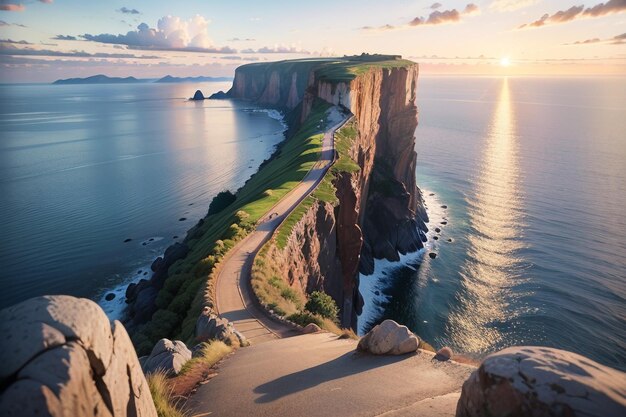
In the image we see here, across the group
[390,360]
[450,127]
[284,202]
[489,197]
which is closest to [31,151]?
[284,202]

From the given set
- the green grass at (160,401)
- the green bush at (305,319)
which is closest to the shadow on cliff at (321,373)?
the green grass at (160,401)

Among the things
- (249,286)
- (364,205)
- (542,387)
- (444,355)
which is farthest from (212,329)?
(364,205)

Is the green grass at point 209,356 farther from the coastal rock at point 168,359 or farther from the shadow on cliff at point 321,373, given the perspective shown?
the shadow on cliff at point 321,373

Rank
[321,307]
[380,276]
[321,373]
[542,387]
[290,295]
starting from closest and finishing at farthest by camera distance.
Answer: [542,387] < [321,373] < [321,307] < [290,295] < [380,276]

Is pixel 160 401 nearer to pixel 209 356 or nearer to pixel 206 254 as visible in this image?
pixel 209 356

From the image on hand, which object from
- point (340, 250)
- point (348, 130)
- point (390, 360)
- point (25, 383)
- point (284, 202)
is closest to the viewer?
point (25, 383)

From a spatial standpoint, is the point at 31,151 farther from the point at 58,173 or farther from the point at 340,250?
the point at 340,250
